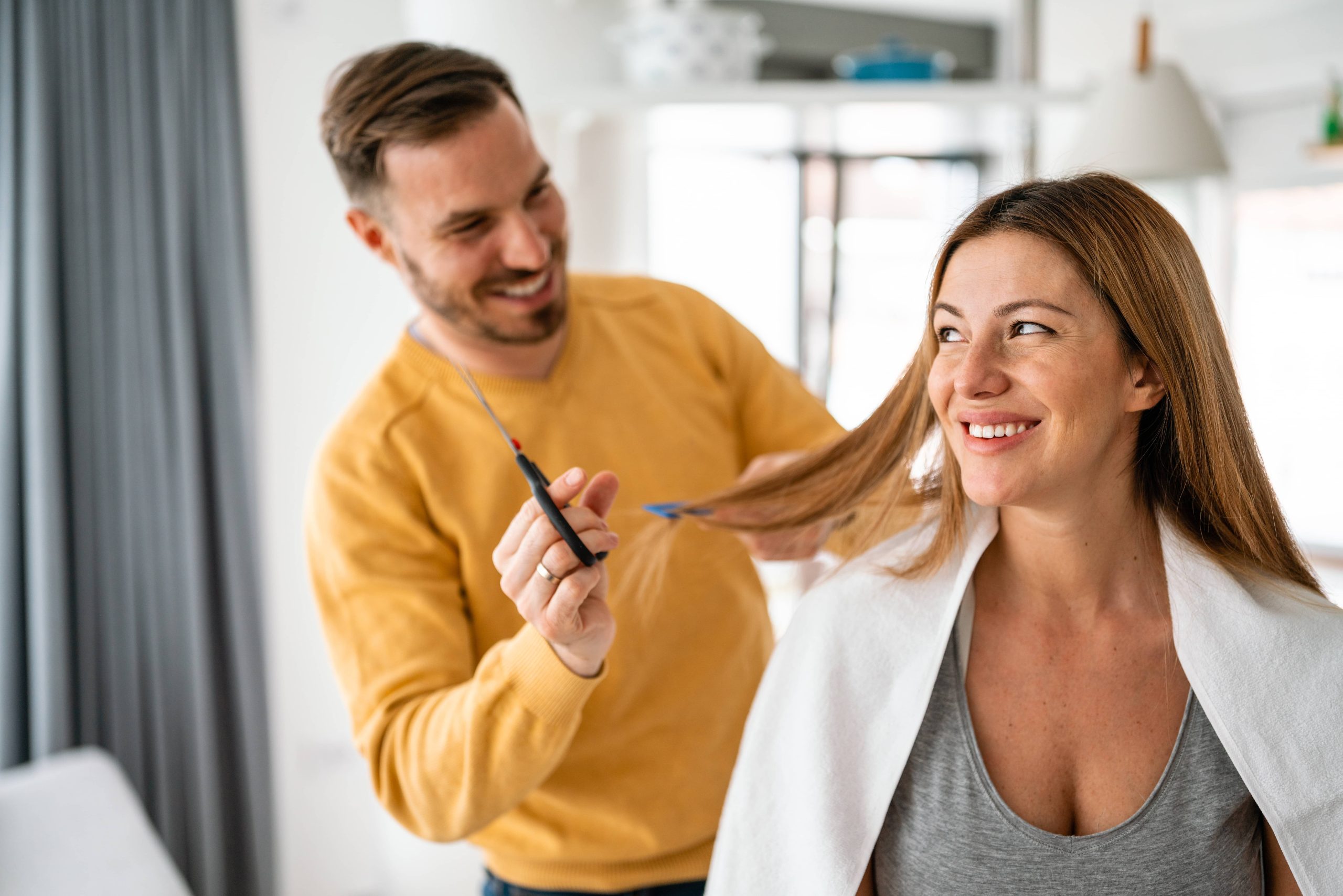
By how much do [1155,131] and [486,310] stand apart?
4.65 ft

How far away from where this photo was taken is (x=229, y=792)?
2.67m

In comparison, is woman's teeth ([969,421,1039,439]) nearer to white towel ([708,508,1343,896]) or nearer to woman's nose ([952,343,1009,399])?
woman's nose ([952,343,1009,399])

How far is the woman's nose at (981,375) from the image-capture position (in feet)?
3.21

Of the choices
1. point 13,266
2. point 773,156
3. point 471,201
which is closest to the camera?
point 471,201

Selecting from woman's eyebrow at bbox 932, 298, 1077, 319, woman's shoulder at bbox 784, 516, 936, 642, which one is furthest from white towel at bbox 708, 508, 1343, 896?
woman's eyebrow at bbox 932, 298, 1077, 319

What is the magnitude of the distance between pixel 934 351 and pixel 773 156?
397 cm

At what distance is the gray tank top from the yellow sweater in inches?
14.7

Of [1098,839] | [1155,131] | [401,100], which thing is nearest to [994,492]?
[1098,839]

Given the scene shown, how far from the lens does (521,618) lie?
4.43ft

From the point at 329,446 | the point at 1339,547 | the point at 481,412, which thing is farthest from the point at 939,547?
the point at 1339,547

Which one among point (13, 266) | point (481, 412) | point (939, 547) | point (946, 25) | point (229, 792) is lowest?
point (229, 792)

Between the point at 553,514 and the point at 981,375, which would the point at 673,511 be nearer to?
the point at 553,514

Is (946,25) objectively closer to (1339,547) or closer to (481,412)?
(1339,547)

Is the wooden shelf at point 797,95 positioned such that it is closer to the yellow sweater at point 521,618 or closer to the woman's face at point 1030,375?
the yellow sweater at point 521,618
